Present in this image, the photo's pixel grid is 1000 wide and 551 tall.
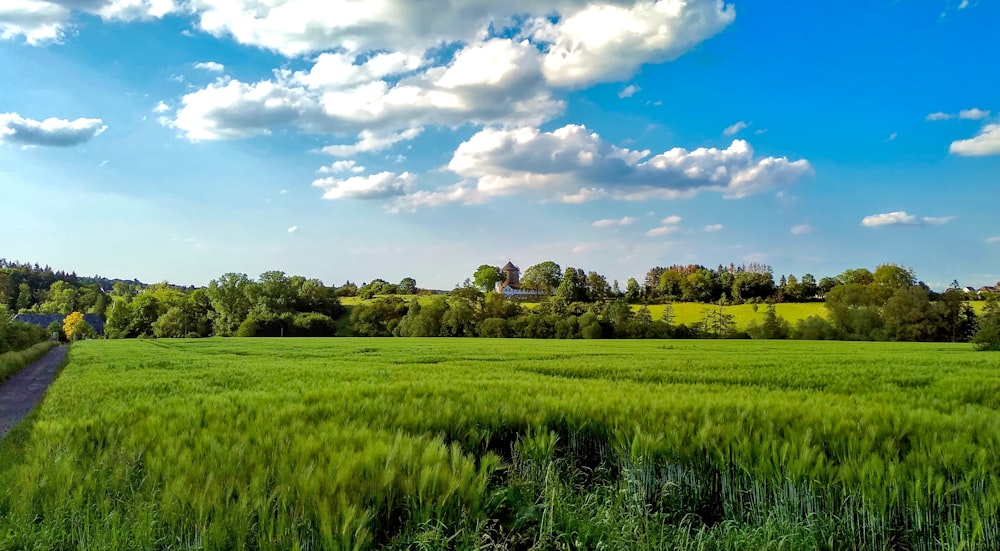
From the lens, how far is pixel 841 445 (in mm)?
4836

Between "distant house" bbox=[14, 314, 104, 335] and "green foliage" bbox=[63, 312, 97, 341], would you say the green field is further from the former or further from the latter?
"distant house" bbox=[14, 314, 104, 335]

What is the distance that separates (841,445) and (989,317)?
47380 millimetres

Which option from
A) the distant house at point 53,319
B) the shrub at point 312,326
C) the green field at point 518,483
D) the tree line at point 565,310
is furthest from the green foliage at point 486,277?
the green field at point 518,483

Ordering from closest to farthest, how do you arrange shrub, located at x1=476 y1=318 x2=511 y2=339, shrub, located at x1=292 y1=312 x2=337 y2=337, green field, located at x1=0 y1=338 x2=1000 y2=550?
1. green field, located at x1=0 y1=338 x2=1000 y2=550
2. shrub, located at x1=476 y1=318 x2=511 y2=339
3. shrub, located at x1=292 y1=312 x2=337 y2=337

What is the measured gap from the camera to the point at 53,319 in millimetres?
110062

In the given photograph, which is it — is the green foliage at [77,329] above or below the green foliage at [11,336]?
below

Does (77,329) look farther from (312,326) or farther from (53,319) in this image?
(312,326)

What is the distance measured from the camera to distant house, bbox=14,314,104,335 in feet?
345

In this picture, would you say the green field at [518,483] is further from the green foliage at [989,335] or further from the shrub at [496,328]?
the shrub at [496,328]

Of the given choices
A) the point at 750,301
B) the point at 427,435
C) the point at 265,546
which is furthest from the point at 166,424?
the point at 750,301

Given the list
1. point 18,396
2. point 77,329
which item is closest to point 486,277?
point 77,329

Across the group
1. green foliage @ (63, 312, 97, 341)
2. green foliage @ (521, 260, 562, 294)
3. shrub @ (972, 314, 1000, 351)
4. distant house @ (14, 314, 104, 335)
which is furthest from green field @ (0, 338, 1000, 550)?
green foliage @ (521, 260, 562, 294)

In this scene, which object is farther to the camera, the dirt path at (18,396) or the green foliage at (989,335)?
the green foliage at (989,335)

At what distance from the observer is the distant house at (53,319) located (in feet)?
345
